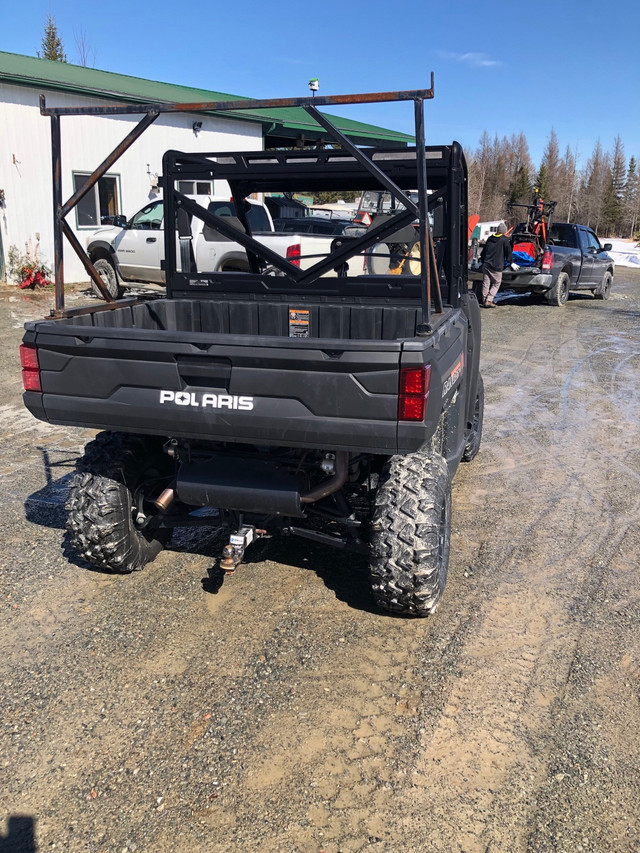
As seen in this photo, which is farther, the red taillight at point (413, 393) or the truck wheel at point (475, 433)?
the truck wheel at point (475, 433)

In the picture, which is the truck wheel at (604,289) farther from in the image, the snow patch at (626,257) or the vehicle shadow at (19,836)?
the vehicle shadow at (19,836)

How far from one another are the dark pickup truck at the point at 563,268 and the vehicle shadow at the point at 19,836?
14.0m

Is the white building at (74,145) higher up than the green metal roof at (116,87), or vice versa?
the green metal roof at (116,87)

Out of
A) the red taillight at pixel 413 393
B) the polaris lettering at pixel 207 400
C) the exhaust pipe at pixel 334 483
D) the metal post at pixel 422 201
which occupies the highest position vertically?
the metal post at pixel 422 201

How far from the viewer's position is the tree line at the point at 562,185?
70.6m

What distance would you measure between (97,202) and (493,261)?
29.7ft

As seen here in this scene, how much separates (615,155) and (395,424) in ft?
299

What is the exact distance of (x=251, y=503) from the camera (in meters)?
3.53

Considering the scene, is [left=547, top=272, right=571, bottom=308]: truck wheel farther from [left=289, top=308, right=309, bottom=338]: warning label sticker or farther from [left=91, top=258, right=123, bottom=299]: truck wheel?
[left=289, top=308, right=309, bottom=338]: warning label sticker

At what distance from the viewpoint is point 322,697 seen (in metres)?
3.15

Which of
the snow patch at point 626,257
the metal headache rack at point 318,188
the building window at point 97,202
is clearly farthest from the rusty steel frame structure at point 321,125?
the snow patch at point 626,257

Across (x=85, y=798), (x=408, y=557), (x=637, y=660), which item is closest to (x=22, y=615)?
(x=85, y=798)

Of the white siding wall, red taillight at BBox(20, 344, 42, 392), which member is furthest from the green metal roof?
red taillight at BBox(20, 344, 42, 392)

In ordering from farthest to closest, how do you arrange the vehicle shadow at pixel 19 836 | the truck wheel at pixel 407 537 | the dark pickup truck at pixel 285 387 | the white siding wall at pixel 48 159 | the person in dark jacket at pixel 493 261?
the white siding wall at pixel 48 159, the person in dark jacket at pixel 493 261, the truck wheel at pixel 407 537, the dark pickup truck at pixel 285 387, the vehicle shadow at pixel 19 836
